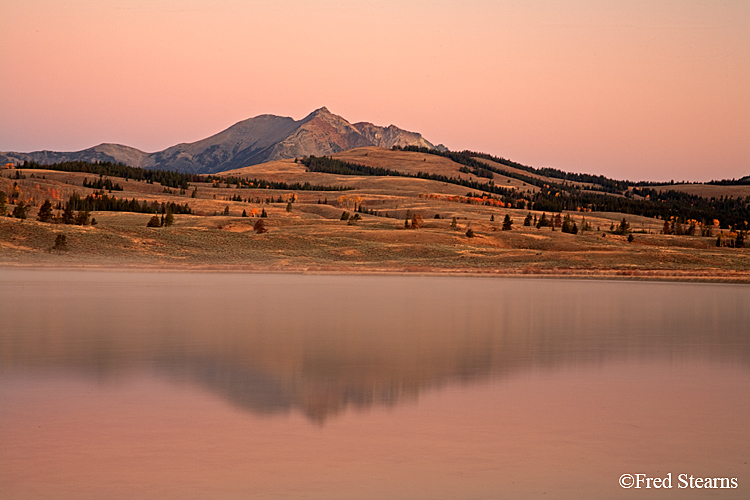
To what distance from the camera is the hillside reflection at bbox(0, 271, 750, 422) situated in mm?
15414

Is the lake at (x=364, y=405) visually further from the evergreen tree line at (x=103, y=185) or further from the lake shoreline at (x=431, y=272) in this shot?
the evergreen tree line at (x=103, y=185)

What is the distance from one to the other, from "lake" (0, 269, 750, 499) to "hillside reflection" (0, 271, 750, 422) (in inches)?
4.1

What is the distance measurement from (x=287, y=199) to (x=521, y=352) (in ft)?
580

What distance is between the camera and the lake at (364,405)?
9148 mm

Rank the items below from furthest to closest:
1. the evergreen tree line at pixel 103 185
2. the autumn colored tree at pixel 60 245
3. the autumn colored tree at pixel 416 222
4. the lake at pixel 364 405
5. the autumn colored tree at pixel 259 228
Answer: the evergreen tree line at pixel 103 185, the autumn colored tree at pixel 416 222, the autumn colored tree at pixel 259 228, the autumn colored tree at pixel 60 245, the lake at pixel 364 405

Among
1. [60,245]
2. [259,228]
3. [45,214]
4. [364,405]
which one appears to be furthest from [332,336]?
[45,214]

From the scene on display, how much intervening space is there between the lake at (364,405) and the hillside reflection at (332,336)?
0.10 meters

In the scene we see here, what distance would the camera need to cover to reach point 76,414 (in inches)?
472

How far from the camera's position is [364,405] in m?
13.0

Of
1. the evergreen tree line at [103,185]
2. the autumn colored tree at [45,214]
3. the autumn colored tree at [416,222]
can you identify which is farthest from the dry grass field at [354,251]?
the evergreen tree line at [103,185]

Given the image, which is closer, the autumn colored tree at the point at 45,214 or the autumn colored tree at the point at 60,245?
the autumn colored tree at the point at 60,245

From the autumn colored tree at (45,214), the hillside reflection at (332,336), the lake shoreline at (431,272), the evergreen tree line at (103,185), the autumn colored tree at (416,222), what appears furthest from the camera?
the evergreen tree line at (103,185)

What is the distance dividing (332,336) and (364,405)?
354 inches

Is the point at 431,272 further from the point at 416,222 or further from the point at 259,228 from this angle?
the point at 416,222
